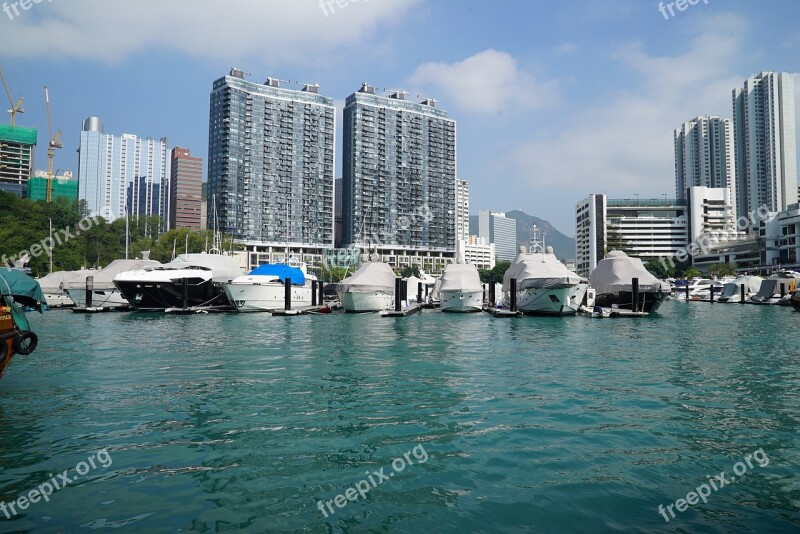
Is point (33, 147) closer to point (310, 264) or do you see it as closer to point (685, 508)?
point (310, 264)

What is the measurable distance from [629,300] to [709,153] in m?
167

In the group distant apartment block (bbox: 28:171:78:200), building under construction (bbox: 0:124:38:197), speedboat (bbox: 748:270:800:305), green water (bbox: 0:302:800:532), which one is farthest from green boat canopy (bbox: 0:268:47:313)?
building under construction (bbox: 0:124:38:197)

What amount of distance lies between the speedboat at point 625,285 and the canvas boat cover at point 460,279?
12.2m

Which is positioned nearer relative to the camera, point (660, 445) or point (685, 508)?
point (685, 508)

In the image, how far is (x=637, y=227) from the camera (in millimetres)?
166500

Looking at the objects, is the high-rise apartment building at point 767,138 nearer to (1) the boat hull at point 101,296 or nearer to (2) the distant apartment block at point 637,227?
(2) the distant apartment block at point 637,227

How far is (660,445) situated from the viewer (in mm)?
9312

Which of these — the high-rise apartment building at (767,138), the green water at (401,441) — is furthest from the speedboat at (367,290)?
the high-rise apartment building at (767,138)

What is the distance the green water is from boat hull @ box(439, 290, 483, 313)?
115 feet

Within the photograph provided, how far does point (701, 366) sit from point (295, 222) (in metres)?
141

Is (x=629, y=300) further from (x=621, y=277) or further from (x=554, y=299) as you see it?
(x=554, y=299)

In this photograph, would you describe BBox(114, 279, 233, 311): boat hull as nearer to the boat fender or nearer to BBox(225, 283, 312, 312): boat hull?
BBox(225, 283, 312, 312): boat hull

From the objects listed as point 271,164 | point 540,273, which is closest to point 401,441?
point 540,273

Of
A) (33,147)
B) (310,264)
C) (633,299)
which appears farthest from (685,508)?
(33,147)
